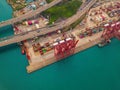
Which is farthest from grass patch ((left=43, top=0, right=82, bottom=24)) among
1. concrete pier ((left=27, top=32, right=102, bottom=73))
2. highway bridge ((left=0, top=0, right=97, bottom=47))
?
concrete pier ((left=27, top=32, right=102, bottom=73))

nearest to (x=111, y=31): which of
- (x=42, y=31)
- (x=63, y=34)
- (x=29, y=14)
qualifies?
(x=63, y=34)

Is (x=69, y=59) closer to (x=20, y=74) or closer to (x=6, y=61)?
(x=20, y=74)

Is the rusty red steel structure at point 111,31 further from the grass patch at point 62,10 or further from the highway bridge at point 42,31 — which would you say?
the grass patch at point 62,10

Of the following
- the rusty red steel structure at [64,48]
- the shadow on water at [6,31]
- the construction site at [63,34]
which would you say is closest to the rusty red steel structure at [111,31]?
Answer: the construction site at [63,34]

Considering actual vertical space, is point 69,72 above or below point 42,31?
below

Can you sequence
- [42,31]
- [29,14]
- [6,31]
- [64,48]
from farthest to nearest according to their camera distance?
[29,14]
[6,31]
[42,31]
[64,48]

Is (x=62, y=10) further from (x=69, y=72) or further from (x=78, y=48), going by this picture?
(x=69, y=72)

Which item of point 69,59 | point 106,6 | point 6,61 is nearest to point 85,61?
point 69,59
